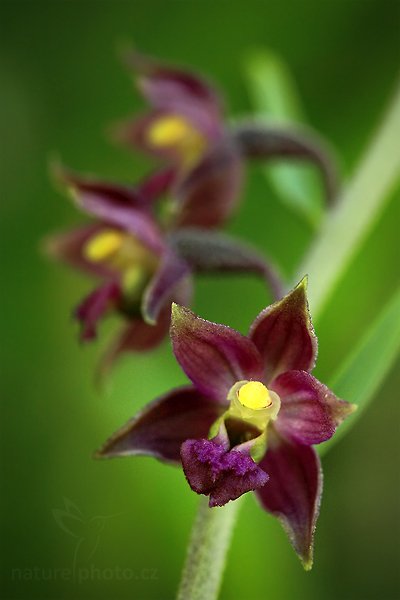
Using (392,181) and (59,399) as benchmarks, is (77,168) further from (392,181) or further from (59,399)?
(392,181)

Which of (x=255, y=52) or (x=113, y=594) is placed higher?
(x=255, y=52)

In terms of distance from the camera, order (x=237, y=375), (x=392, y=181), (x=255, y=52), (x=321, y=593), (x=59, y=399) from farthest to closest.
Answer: (x=255, y=52)
(x=59, y=399)
(x=321, y=593)
(x=392, y=181)
(x=237, y=375)

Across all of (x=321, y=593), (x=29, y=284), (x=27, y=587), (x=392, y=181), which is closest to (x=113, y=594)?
(x=27, y=587)

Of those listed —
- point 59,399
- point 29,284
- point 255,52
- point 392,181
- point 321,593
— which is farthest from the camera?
point 255,52

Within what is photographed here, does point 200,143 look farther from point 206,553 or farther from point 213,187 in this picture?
point 206,553

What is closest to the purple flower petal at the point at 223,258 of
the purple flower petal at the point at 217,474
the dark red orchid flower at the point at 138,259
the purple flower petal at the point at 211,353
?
the dark red orchid flower at the point at 138,259

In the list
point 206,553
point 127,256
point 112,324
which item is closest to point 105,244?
point 127,256

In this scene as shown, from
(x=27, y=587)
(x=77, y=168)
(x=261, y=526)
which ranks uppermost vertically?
(x=77, y=168)

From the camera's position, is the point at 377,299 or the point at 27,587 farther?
the point at 377,299
